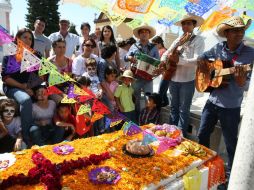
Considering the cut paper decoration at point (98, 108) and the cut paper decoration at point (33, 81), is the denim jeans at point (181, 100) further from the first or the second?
the cut paper decoration at point (33, 81)

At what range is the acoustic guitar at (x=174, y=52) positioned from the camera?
4426 millimetres

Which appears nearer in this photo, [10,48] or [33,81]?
[10,48]

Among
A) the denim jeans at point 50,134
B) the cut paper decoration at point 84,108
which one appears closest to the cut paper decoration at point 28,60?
the cut paper decoration at point 84,108

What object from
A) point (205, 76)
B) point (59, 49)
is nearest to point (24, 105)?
point (59, 49)

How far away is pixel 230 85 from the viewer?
371cm

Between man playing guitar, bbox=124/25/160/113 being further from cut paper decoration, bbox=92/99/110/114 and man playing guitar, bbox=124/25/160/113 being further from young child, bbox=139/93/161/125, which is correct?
cut paper decoration, bbox=92/99/110/114

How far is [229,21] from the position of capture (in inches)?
144

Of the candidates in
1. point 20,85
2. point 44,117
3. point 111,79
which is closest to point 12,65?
point 20,85

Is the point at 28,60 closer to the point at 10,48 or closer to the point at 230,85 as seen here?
the point at 10,48

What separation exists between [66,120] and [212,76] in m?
2.48

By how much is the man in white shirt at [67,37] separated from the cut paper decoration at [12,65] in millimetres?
2158

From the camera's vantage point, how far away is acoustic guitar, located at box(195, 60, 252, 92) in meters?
3.71

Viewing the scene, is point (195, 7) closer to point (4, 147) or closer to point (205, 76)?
point (205, 76)

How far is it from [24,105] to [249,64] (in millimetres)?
3196
